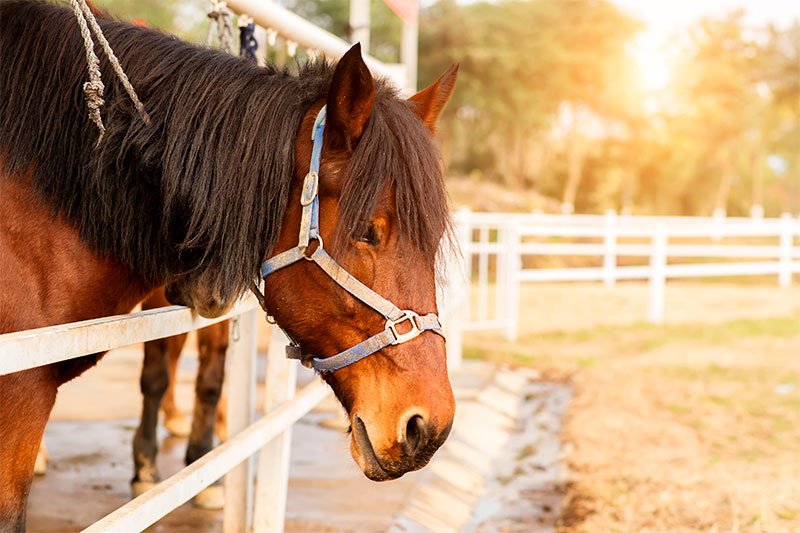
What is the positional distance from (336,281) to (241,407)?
1.30 meters

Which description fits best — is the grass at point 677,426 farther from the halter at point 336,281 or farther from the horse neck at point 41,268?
the horse neck at point 41,268

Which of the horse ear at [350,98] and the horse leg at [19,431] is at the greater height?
the horse ear at [350,98]

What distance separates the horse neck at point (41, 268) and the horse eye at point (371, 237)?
662 mm

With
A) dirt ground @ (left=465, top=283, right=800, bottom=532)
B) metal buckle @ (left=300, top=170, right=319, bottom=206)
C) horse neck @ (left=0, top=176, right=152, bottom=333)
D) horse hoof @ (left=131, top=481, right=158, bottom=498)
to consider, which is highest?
metal buckle @ (left=300, top=170, right=319, bottom=206)

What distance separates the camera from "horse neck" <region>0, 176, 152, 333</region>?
6.57 feet

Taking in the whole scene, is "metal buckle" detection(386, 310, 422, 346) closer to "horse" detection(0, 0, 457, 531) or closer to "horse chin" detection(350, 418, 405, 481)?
"horse" detection(0, 0, 457, 531)

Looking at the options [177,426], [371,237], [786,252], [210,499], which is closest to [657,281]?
[786,252]

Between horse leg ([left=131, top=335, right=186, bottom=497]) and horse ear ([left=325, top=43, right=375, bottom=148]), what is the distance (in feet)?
6.90

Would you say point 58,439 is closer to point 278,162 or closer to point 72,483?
point 72,483

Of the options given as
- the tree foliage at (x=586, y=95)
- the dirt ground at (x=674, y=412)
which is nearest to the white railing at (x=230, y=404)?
the dirt ground at (x=674, y=412)

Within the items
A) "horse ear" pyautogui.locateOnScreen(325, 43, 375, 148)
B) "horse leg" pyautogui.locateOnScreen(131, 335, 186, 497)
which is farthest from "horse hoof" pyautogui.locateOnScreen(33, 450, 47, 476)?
"horse ear" pyautogui.locateOnScreen(325, 43, 375, 148)

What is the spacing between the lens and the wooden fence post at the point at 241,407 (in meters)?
3.11

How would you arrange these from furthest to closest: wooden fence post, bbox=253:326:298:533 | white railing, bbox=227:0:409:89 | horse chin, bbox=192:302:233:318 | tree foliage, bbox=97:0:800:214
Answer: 1. tree foliage, bbox=97:0:800:214
2. wooden fence post, bbox=253:326:298:533
3. white railing, bbox=227:0:409:89
4. horse chin, bbox=192:302:233:318

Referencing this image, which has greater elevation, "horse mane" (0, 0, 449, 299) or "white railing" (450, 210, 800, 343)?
"horse mane" (0, 0, 449, 299)
